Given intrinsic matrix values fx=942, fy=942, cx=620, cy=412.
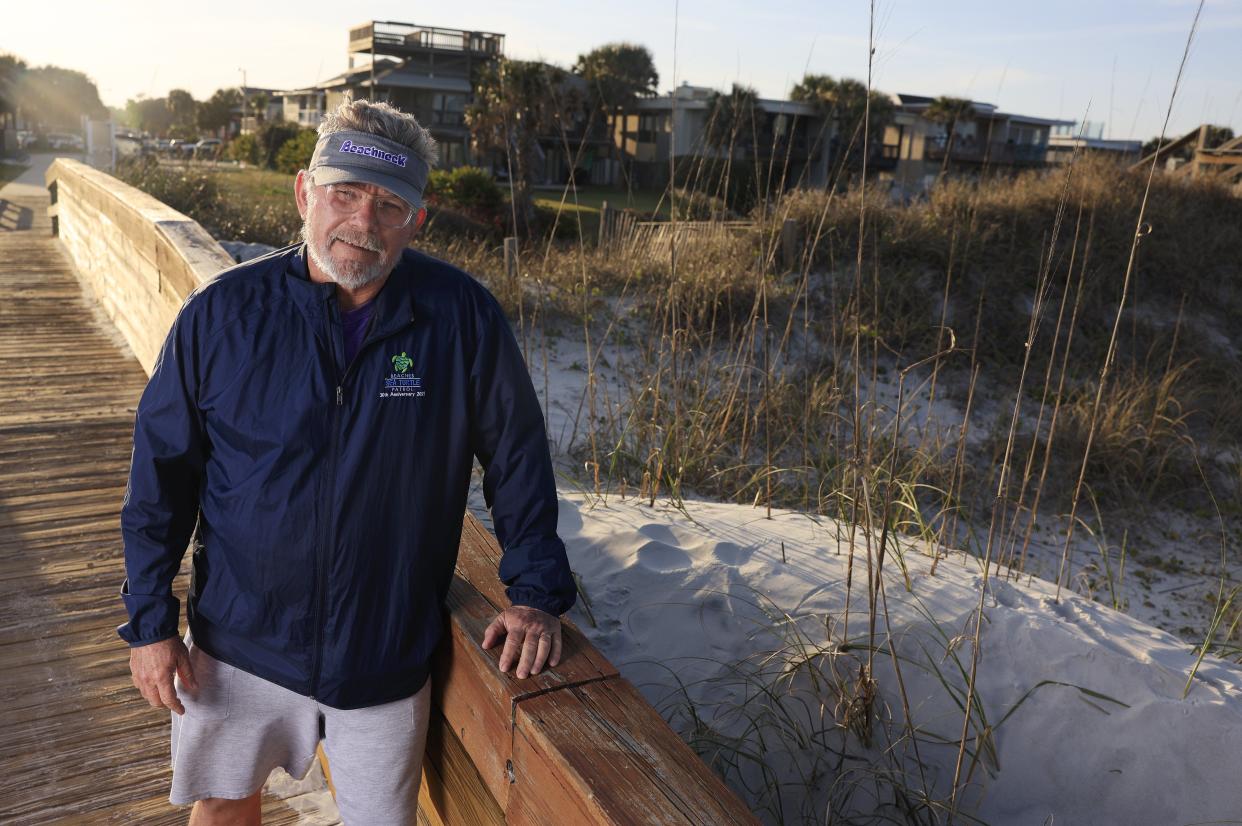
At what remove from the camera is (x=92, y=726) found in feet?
8.21

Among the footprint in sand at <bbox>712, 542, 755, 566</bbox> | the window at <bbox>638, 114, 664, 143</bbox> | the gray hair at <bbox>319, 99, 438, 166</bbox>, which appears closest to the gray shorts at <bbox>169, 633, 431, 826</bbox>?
the gray hair at <bbox>319, 99, 438, 166</bbox>

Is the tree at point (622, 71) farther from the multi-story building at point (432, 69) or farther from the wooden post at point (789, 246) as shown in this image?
the wooden post at point (789, 246)

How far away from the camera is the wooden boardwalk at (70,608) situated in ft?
7.49

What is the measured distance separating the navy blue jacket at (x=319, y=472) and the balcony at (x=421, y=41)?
126 feet

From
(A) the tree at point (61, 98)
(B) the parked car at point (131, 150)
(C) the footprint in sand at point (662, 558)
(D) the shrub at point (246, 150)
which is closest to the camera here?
(C) the footprint in sand at point (662, 558)

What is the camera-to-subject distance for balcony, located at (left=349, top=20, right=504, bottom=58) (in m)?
37.7

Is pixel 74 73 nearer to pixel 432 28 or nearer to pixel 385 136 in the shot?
pixel 432 28

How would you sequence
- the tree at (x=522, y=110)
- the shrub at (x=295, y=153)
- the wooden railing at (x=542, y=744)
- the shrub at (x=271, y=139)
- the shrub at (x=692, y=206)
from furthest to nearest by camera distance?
the shrub at (x=271, y=139)
the shrub at (x=295, y=153)
the tree at (x=522, y=110)
the shrub at (x=692, y=206)
the wooden railing at (x=542, y=744)

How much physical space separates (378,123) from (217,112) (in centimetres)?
7032

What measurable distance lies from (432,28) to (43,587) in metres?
38.4

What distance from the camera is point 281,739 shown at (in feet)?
6.06

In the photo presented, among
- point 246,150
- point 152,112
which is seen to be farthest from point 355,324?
point 152,112

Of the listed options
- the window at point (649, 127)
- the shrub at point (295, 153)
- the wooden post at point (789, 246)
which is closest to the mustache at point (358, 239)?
the wooden post at point (789, 246)

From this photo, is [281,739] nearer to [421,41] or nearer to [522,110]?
[522,110]
